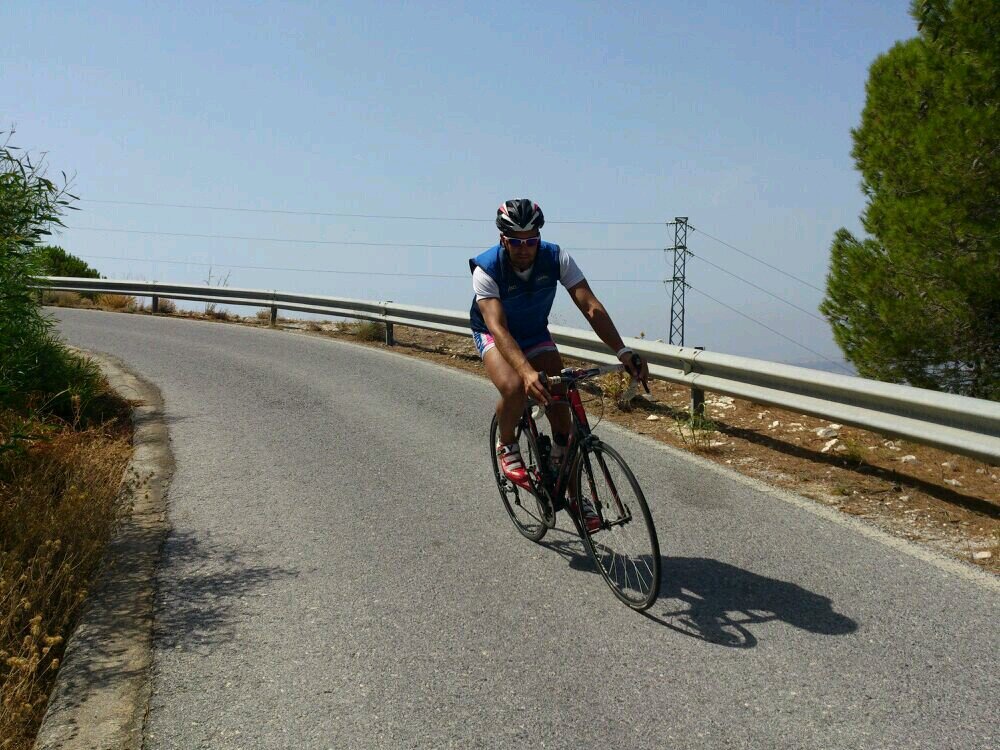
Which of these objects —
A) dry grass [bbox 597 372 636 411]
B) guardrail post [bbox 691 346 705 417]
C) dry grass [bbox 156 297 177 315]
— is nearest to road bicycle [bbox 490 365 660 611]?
guardrail post [bbox 691 346 705 417]

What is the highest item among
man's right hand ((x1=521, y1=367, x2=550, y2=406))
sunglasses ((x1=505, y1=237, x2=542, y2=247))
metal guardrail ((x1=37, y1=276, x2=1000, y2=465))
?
sunglasses ((x1=505, y1=237, x2=542, y2=247))

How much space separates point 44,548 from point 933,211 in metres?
10.9

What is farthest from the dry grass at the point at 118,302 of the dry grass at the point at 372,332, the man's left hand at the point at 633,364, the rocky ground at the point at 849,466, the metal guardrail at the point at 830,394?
the man's left hand at the point at 633,364

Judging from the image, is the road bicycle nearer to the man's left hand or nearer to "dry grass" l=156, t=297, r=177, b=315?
the man's left hand

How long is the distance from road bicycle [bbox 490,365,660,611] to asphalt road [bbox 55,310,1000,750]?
0.15 metres

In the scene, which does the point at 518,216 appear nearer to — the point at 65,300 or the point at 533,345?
the point at 533,345

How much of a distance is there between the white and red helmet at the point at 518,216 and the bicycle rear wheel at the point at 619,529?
1.27 meters

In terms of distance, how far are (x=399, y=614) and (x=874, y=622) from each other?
2.34 meters

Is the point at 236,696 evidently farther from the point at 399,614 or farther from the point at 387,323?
the point at 387,323

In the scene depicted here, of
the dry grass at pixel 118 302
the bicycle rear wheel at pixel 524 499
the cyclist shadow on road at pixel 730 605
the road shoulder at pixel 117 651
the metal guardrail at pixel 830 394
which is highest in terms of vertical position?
the dry grass at pixel 118 302

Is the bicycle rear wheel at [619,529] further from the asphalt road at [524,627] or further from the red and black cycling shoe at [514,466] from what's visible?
the red and black cycling shoe at [514,466]

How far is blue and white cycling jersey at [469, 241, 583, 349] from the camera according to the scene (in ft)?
18.1

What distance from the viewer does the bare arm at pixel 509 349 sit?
4.80 meters

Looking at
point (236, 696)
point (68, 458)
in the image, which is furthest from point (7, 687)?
point (68, 458)
